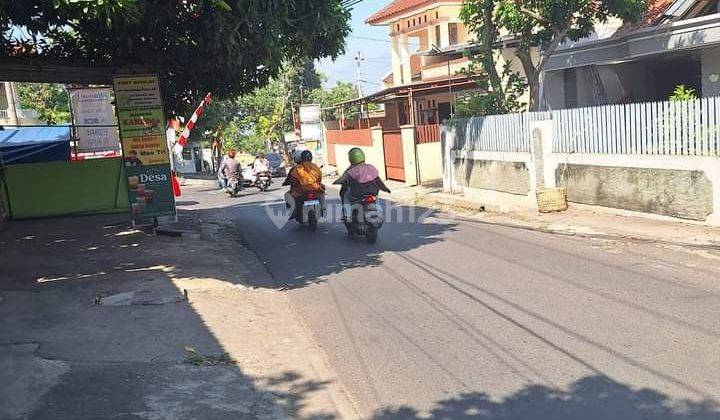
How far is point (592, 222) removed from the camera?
11266 mm

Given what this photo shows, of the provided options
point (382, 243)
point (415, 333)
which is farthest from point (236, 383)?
point (382, 243)

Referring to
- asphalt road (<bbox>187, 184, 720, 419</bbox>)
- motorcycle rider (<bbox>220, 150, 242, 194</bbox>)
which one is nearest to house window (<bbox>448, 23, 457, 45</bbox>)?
motorcycle rider (<bbox>220, 150, 242, 194</bbox>)

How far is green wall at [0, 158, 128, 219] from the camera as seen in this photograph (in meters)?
13.8

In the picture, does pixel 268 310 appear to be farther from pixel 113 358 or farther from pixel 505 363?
pixel 505 363

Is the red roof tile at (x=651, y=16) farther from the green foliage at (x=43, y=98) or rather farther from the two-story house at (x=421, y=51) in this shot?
the green foliage at (x=43, y=98)

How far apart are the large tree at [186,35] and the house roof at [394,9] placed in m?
18.3

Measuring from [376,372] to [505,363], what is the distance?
3.21 feet

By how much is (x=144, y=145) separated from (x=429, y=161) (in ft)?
44.4

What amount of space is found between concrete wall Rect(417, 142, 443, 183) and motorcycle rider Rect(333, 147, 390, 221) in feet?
38.1

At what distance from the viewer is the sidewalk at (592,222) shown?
9361 mm

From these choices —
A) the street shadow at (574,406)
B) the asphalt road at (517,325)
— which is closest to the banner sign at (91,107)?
the asphalt road at (517,325)

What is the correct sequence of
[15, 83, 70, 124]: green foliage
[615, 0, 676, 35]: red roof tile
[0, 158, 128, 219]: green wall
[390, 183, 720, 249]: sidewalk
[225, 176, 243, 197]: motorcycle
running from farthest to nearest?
[15, 83, 70, 124]: green foliage
[225, 176, 243, 197]: motorcycle
[615, 0, 676, 35]: red roof tile
[0, 158, 128, 219]: green wall
[390, 183, 720, 249]: sidewalk

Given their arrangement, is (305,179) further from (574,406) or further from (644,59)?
(644,59)

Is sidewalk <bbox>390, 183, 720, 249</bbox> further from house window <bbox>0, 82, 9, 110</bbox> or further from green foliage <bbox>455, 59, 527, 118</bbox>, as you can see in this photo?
house window <bbox>0, 82, 9, 110</bbox>
